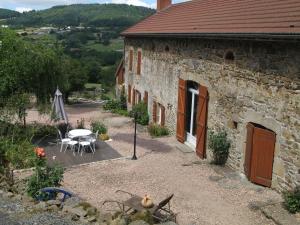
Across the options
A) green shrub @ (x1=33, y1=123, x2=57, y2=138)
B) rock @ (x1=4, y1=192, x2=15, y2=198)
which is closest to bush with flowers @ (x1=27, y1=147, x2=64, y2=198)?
rock @ (x1=4, y1=192, x2=15, y2=198)

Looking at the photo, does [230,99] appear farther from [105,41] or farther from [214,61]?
[105,41]

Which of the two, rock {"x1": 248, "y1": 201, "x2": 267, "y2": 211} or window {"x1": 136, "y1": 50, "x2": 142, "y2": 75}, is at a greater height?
window {"x1": 136, "y1": 50, "x2": 142, "y2": 75}

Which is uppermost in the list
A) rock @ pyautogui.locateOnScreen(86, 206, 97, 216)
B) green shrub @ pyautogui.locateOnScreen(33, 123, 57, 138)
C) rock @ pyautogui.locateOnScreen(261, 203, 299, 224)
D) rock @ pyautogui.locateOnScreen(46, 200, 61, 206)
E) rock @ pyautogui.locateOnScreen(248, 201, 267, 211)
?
rock @ pyautogui.locateOnScreen(86, 206, 97, 216)

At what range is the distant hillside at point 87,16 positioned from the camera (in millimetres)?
98338

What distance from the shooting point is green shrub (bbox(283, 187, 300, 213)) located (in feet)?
26.7

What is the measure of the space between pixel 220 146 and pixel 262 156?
5.71 ft

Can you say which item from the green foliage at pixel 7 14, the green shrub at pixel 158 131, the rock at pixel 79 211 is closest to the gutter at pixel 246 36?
the green shrub at pixel 158 131

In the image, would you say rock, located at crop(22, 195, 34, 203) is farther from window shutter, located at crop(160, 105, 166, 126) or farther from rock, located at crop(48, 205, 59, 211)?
window shutter, located at crop(160, 105, 166, 126)

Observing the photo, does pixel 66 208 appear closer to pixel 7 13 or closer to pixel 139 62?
pixel 139 62

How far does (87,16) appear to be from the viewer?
4560 inches


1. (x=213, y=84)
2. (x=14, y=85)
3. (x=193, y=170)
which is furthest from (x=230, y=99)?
(x=14, y=85)

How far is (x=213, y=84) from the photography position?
12047mm

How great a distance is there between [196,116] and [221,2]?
4.78 metres

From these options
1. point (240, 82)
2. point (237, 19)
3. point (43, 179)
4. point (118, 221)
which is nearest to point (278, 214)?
point (118, 221)
